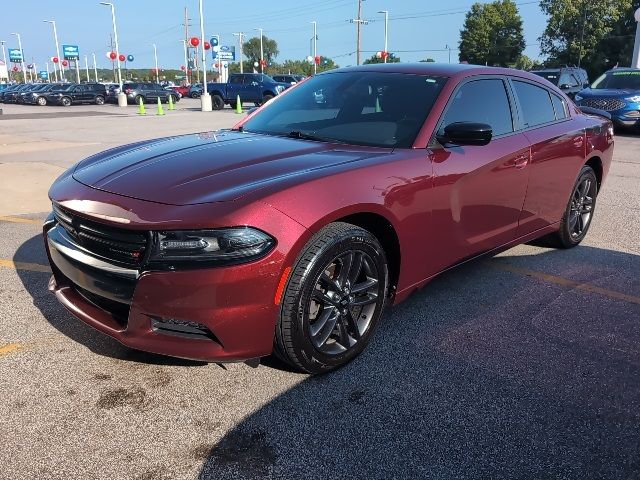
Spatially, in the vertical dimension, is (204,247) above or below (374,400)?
above

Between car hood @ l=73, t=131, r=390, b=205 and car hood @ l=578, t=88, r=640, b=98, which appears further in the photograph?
car hood @ l=578, t=88, r=640, b=98

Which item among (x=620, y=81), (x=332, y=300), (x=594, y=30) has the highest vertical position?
(x=594, y=30)

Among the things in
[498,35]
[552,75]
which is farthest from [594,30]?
[552,75]

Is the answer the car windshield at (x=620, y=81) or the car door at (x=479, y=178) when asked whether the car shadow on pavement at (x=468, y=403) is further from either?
the car windshield at (x=620, y=81)

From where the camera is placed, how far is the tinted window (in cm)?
357

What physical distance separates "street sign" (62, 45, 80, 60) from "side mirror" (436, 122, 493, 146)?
7829cm

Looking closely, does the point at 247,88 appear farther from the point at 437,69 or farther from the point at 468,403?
the point at 468,403

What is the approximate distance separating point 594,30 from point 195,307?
62.7m

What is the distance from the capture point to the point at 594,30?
54.6 meters

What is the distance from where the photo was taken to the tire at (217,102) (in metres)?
30.9

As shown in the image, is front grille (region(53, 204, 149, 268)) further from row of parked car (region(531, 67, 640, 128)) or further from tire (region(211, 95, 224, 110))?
tire (region(211, 95, 224, 110))

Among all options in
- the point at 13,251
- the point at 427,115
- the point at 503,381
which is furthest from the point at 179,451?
the point at 13,251

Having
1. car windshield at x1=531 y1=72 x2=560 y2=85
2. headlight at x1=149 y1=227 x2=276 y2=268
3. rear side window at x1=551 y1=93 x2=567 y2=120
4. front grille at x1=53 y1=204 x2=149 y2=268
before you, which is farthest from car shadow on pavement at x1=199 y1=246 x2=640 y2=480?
car windshield at x1=531 y1=72 x2=560 y2=85

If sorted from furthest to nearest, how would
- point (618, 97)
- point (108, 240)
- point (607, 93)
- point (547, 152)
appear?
point (607, 93), point (618, 97), point (547, 152), point (108, 240)
